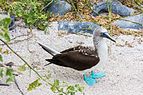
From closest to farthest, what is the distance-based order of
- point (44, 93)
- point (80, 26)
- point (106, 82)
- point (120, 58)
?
point (44, 93) < point (106, 82) < point (120, 58) < point (80, 26)

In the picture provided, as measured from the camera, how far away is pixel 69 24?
614cm

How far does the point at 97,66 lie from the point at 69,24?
162cm

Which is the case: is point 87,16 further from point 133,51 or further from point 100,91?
point 100,91

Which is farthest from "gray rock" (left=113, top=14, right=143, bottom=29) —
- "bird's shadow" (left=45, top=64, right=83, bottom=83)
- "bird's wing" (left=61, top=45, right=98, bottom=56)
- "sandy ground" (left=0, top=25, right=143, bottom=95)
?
"bird's wing" (left=61, top=45, right=98, bottom=56)

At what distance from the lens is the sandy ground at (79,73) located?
4.54 metres

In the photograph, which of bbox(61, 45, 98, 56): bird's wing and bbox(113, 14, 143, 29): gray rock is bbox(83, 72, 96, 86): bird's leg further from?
bbox(113, 14, 143, 29): gray rock

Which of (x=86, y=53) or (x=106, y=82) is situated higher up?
(x=86, y=53)

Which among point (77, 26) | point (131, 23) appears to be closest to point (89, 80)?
point (77, 26)

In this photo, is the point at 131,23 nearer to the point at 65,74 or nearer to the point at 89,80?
the point at 65,74

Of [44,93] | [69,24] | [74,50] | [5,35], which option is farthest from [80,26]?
[5,35]

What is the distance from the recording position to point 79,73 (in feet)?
16.1

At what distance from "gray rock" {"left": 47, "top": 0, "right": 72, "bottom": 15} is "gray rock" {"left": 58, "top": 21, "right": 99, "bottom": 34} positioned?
0.40 m

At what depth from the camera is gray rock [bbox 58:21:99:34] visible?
6.03m

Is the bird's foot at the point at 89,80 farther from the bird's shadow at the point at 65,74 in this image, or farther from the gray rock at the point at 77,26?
the gray rock at the point at 77,26
